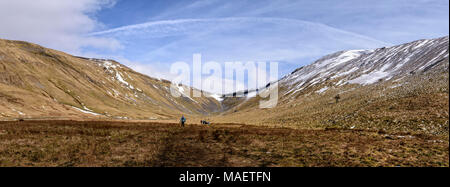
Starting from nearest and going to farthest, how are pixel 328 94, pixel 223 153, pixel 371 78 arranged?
pixel 223 153, pixel 328 94, pixel 371 78

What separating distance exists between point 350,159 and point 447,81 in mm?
50480

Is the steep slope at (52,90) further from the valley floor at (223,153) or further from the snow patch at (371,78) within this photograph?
the snow patch at (371,78)

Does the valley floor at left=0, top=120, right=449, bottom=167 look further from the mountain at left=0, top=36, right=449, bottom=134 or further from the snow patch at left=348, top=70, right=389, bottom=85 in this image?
the snow patch at left=348, top=70, right=389, bottom=85

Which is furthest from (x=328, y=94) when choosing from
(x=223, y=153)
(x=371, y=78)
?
(x=223, y=153)

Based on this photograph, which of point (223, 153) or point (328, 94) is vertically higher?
point (328, 94)

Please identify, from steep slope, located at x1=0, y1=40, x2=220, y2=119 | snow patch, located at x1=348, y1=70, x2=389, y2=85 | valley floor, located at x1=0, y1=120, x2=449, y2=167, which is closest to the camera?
valley floor, located at x1=0, y1=120, x2=449, y2=167

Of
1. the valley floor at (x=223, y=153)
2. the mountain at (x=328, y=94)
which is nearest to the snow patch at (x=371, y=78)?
the mountain at (x=328, y=94)

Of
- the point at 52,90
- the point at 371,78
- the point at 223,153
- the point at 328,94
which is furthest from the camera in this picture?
the point at 52,90

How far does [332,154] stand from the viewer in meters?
16.2

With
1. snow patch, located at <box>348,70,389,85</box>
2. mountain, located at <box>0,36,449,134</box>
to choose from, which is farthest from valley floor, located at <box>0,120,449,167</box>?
snow patch, located at <box>348,70,389,85</box>

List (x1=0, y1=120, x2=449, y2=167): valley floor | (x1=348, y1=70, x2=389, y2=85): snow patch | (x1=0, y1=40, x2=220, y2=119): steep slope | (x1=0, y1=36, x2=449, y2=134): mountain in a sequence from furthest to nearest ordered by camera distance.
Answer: (x1=0, y1=40, x2=220, y2=119): steep slope, (x1=348, y1=70, x2=389, y2=85): snow patch, (x1=0, y1=36, x2=449, y2=134): mountain, (x1=0, y1=120, x2=449, y2=167): valley floor

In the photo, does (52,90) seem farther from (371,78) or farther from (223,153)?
(371,78)
